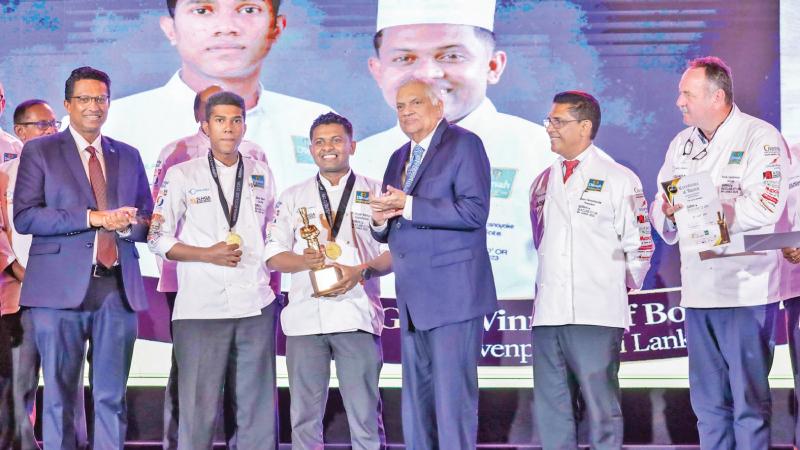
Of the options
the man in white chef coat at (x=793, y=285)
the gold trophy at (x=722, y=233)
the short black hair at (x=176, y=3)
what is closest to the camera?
the gold trophy at (x=722, y=233)

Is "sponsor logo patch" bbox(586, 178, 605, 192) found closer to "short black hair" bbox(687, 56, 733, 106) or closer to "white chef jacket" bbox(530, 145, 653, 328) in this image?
"white chef jacket" bbox(530, 145, 653, 328)

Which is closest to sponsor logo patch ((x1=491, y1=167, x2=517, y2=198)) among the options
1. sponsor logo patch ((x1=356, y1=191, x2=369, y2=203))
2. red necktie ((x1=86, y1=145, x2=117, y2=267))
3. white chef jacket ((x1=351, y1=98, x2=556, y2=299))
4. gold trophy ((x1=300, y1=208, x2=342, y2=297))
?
white chef jacket ((x1=351, y1=98, x2=556, y2=299))

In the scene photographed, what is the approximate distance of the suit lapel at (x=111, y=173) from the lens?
4.44 metres

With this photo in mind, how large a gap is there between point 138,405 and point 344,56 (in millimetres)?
2448

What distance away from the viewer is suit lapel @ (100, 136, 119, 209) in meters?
4.44

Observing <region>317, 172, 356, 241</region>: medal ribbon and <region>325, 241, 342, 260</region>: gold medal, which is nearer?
<region>325, 241, 342, 260</region>: gold medal

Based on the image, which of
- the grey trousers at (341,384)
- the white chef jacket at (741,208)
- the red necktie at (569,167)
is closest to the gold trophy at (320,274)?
the grey trousers at (341,384)

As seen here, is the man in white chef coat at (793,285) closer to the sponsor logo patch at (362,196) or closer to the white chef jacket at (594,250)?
the white chef jacket at (594,250)

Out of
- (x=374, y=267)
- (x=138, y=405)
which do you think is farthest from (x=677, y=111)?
(x=138, y=405)

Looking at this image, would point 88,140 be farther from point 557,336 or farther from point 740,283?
point 740,283

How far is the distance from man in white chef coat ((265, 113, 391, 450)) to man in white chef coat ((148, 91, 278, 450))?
0.44 feet

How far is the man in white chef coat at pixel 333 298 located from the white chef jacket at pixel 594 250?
80 cm

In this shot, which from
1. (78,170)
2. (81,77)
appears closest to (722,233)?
(78,170)

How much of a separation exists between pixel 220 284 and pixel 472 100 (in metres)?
1.99
